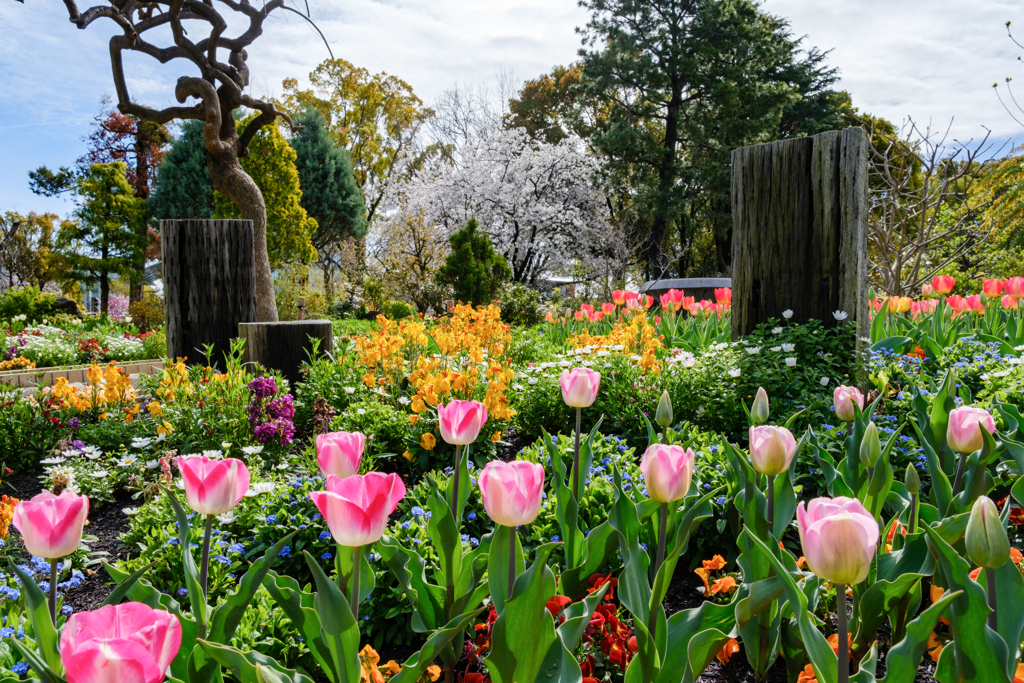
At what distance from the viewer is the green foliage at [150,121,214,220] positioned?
62.9 feet

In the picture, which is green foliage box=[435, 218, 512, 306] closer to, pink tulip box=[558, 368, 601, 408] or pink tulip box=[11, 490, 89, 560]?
pink tulip box=[558, 368, 601, 408]

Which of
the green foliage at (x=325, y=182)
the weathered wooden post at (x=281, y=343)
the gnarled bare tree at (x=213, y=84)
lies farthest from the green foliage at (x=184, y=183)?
the weathered wooden post at (x=281, y=343)

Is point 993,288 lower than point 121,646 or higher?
higher

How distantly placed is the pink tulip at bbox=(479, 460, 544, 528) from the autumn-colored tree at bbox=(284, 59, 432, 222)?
26.0m

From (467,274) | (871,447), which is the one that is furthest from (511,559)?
(467,274)

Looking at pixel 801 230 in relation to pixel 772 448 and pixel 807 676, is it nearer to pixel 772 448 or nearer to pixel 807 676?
pixel 772 448

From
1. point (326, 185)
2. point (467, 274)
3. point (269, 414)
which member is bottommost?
point (269, 414)

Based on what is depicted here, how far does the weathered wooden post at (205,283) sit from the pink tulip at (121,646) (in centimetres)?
419

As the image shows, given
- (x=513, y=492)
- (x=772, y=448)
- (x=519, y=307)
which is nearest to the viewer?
(x=513, y=492)

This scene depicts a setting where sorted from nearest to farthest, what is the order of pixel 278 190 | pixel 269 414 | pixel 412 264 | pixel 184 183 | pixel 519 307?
pixel 269 414 → pixel 519 307 → pixel 412 264 → pixel 278 190 → pixel 184 183

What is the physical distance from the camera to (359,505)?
0.85 meters

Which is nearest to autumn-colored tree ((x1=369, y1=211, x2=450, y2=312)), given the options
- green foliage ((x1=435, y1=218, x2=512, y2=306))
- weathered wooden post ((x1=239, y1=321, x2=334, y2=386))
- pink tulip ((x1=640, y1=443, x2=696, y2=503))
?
green foliage ((x1=435, y1=218, x2=512, y2=306))

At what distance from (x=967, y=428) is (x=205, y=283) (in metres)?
4.69

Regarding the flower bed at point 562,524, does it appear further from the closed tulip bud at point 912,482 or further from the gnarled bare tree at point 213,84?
the gnarled bare tree at point 213,84
